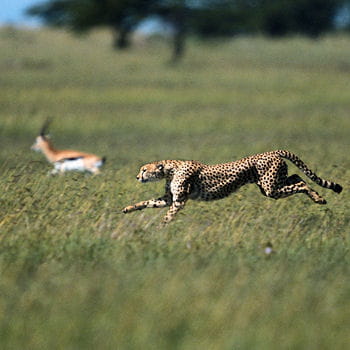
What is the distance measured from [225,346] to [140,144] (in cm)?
1256

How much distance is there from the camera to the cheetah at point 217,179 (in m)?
8.22

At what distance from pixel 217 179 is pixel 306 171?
0.82 meters

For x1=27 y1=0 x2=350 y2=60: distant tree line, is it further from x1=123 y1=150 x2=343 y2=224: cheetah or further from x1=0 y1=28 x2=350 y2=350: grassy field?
x1=123 y1=150 x2=343 y2=224: cheetah

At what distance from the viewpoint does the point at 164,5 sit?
39.8 meters

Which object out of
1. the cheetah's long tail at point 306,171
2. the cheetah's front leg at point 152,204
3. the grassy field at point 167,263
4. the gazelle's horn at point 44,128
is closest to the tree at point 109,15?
the gazelle's horn at point 44,128

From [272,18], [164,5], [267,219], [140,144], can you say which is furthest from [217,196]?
[272,18]

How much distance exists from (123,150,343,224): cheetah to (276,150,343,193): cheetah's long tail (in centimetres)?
11

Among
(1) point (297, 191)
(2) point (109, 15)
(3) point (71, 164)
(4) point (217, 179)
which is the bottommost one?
(2) point (109, 15)

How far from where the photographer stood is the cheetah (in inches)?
324

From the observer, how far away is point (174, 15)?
40250mm

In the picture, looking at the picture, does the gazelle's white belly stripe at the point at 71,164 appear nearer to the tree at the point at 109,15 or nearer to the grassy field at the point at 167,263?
the grassy field at the point at 167,263

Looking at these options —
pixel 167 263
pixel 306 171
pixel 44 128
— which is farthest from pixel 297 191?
pixel 44 128

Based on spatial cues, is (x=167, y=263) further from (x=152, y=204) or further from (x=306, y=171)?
(x=306, y=171)

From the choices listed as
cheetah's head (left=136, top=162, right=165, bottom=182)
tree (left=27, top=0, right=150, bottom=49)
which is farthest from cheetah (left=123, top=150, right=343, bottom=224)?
tree (left=27, top=0, right=150, bottom=49)
